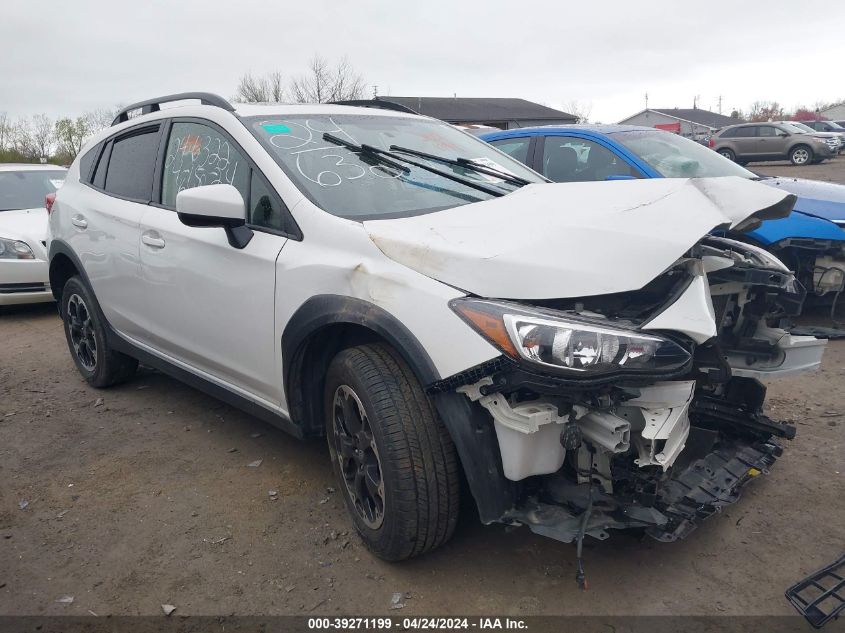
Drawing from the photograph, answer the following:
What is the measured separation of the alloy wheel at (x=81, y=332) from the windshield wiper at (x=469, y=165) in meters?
2.63

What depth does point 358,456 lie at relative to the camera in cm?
276

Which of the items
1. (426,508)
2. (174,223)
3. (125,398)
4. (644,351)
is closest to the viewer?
(644,351)

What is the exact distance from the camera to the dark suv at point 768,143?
24.3 m

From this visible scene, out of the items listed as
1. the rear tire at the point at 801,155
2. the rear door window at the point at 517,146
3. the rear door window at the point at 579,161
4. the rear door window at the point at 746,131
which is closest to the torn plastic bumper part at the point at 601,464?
the rear door window at the point at 579,161

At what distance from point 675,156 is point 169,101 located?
3.99m

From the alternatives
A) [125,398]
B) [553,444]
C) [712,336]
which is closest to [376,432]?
[553,444]

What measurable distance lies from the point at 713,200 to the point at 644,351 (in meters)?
0.87

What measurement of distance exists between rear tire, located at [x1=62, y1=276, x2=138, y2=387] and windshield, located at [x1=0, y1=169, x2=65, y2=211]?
3985mm

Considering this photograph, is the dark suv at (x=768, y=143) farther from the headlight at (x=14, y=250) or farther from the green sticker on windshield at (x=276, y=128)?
the green sticker on windshield at (x=276, y=128)

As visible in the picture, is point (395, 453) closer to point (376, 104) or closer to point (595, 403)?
point (595, 403)

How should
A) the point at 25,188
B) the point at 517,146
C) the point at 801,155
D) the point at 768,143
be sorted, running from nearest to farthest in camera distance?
1. the point at 517,146
2. the point at 25,188
3. the point at 801,155
4. the point at 768,143

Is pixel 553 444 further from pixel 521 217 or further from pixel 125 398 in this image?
pixel 125 398

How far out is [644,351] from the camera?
2.20 metres

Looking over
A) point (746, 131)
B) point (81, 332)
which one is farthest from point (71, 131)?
point (81, 332)
